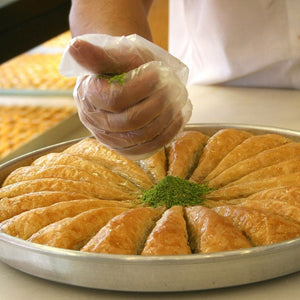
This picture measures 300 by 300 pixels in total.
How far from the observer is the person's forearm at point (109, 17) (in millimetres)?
1866

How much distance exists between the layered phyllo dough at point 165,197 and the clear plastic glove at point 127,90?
0.52ft

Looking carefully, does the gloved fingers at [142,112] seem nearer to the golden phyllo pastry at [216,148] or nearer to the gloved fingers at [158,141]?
the gloved fingers at [158,141]

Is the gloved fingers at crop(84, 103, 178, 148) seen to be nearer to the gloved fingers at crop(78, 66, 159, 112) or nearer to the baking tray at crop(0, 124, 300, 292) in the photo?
the gloved fingers at crop(78, 66, 159, 112)

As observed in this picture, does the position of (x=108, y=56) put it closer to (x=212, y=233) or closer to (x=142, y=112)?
(x=142, y=112)

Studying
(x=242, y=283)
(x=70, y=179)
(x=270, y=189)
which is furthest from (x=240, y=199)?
(x=70, y=179)

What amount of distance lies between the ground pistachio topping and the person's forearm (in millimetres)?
612

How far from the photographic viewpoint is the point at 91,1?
199 centimetres

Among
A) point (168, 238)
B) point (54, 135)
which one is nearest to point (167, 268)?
point (168, 238)

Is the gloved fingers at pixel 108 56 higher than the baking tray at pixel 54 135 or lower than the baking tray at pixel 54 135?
higher

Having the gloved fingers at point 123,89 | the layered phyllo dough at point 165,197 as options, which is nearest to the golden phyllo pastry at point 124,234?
the layered phyllo dough at point 165,197

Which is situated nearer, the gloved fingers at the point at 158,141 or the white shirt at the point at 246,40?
the gloved fingers at the point at 158,141

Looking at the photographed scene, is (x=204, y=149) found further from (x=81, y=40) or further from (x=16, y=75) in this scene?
(x=16, y=75)

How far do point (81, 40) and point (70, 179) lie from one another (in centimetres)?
49

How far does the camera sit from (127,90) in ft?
4.10
